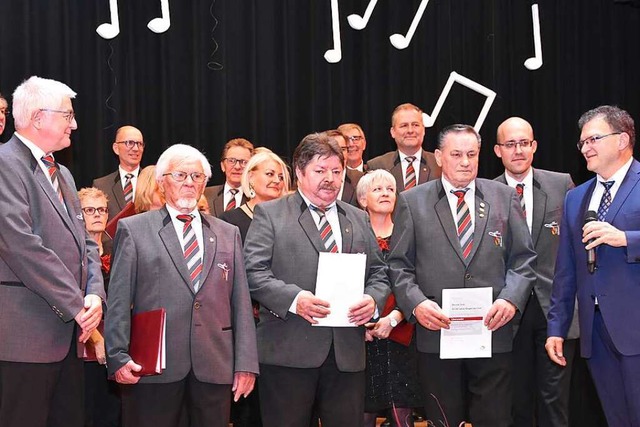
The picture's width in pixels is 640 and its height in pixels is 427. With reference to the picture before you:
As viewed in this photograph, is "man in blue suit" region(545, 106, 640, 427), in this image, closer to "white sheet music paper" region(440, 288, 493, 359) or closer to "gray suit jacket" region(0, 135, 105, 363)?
"white sheet music paper" region(440, 288, 493, 359)

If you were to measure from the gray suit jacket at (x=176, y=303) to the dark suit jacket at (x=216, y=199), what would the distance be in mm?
2379

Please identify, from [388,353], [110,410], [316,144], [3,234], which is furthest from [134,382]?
[110,410]

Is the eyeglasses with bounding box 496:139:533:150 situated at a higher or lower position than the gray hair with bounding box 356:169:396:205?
higher

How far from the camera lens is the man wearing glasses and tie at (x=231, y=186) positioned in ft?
21.4

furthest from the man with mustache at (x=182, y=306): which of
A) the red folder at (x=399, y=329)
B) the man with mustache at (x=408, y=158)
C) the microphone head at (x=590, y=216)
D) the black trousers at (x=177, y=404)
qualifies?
the man with mustache at (x=408, y=158)

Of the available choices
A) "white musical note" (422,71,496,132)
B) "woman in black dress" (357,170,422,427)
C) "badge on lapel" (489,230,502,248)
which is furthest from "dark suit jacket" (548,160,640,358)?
"white musical note" (422,71,496,132)

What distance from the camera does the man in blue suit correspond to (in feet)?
13.4

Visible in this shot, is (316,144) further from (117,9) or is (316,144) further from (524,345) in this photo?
(117,9)

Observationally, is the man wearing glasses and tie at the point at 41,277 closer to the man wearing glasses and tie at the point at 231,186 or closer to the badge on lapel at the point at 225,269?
the badge on lapel at the point at 225,269

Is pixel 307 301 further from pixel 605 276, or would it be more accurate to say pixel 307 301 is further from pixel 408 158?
pixel 408 158

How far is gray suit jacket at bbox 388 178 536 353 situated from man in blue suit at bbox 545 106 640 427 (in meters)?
0.21

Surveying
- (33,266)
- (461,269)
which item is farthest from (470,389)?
(33,266)

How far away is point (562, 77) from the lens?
8.50 m

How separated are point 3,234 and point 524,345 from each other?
300cm
